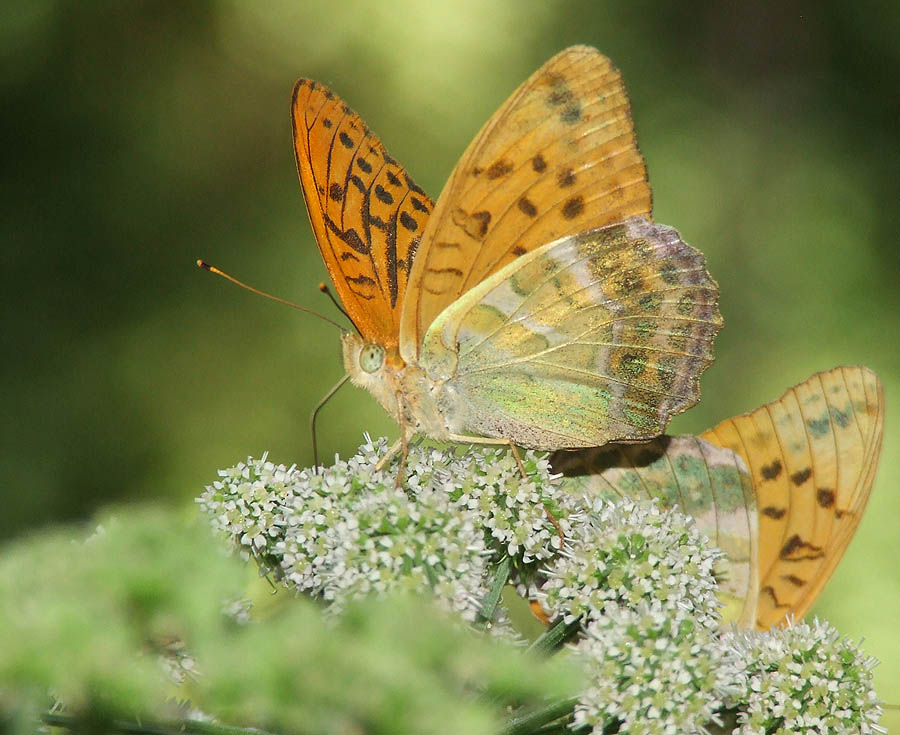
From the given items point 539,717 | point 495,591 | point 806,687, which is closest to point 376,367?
point 495,591

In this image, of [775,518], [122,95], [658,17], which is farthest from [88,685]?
[658,17]

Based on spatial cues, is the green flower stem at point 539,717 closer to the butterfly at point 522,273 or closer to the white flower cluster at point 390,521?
the white flower cluster at point 390,521

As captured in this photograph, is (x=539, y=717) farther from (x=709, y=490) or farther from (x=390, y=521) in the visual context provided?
→ (x=709, y=490)

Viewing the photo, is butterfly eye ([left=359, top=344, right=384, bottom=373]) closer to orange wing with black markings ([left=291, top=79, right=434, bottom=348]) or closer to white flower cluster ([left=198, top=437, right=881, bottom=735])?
orange wing with black markings ([left=291, top=79, right=434, bottom=348])

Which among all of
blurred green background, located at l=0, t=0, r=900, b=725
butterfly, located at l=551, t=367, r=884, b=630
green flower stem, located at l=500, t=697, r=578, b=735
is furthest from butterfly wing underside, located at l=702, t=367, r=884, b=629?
blurred green background, located at l=0, t=0, r=900, b=725

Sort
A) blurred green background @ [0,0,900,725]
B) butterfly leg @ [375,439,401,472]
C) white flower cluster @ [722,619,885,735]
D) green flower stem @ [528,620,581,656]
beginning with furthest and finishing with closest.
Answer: blurred green background @ [0,0,900,725] → butterfly leg @ [375,439,401,472] → green flower stem @ [528,620,581,656] → white flower cluster @ [722,619,885,735]

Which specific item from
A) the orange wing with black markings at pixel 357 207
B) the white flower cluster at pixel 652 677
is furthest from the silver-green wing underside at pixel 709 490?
the white flower cluster at pixel 652 677
